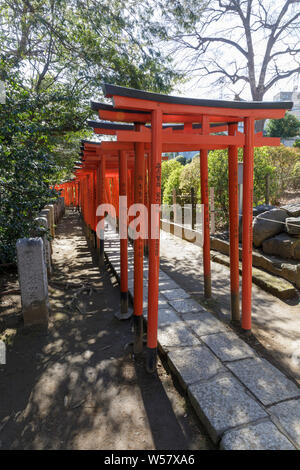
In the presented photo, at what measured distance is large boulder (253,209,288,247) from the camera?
6.28 metres

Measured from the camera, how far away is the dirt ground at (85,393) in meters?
2.24

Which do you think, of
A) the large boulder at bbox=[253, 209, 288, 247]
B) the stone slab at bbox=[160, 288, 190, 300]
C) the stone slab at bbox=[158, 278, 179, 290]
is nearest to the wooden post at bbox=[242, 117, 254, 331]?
the stone slab at bbox=[160, 288, 190, 300]

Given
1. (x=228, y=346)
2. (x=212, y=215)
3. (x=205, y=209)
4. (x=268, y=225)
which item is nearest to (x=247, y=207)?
(x=205, y=209)

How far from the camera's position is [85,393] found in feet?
8.95

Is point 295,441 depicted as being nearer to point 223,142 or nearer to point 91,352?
point 91,352

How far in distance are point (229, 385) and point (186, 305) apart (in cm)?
189

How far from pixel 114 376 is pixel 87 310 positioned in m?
1.90

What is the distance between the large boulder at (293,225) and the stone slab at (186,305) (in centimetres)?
274

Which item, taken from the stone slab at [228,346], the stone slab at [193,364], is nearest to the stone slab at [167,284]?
the stone slab at [228,346]

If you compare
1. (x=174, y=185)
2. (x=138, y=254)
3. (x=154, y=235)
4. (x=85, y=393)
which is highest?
(x=174, y=185)

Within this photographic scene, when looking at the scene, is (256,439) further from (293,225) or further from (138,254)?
(293,225)

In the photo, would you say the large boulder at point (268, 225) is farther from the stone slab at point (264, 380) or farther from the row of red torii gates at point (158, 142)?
the stone slab at point (264, 380)

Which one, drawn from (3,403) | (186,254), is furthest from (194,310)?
(186,254)

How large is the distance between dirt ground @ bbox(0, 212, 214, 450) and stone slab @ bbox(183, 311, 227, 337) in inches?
32.2
